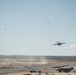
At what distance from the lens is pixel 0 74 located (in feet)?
220

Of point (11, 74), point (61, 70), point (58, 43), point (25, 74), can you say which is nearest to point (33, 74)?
point (25, 74)

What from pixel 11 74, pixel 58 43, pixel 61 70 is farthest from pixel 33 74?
pixel 58 43

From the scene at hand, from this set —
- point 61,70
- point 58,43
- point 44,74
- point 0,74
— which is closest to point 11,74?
point 0,74

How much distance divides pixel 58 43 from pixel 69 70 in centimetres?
1398

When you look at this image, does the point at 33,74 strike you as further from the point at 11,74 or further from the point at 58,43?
the point at 58,43

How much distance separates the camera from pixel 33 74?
69.0 metres

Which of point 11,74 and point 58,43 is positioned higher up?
point 58,43

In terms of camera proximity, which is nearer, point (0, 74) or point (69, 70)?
point (0, 74)

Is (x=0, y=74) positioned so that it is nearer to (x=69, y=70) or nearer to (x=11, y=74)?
(x=11, y=74)

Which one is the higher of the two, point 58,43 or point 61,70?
point 58,43

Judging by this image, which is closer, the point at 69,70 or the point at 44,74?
the point at 44,74

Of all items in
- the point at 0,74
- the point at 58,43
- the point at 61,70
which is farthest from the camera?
the point at 58,43

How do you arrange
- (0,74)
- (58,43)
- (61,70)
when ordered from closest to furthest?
(0,74), (61,70), (58,43)

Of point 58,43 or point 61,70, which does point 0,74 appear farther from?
point 58,43
